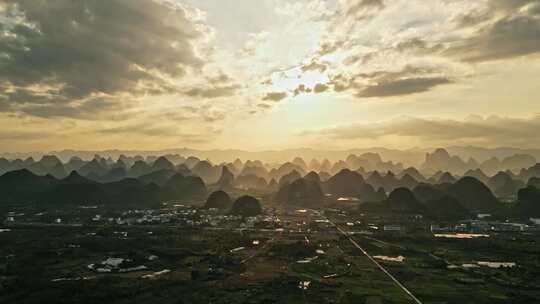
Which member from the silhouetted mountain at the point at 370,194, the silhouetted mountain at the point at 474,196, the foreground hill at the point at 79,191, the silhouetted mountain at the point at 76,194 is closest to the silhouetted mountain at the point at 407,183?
the silhouetted mountain at the point at 370,194

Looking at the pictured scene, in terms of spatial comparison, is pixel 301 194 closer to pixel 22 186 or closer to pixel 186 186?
pixel 186 186

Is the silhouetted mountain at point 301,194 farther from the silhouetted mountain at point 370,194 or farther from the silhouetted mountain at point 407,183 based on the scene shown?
the silhouetted mountain at point 407,183

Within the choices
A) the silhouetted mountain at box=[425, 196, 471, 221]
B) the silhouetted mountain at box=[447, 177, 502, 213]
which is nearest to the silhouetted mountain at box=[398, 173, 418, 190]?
the silhouetted mountain at box=[447, 177, 502, 213]

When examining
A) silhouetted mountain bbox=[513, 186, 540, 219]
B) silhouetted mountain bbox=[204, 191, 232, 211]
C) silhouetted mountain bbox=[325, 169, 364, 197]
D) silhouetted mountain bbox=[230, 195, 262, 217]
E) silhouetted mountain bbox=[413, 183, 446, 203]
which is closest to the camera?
silhouetted mountain bbox=[513, 186, 540, 219]

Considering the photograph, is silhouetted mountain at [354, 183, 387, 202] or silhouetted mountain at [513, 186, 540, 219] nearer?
silhouetted mountain at [513, 186, 540, 219]

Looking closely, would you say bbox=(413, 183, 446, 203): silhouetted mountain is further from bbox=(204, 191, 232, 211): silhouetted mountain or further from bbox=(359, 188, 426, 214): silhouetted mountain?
bbox=(204, 191, 232, 211): silhouetted mountain

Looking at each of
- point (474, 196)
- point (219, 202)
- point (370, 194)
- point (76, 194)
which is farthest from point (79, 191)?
point (474, 196)
